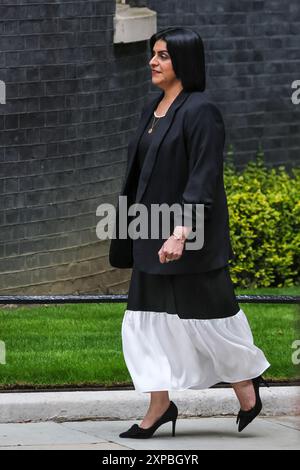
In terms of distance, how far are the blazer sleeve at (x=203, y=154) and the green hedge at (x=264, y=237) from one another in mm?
5411

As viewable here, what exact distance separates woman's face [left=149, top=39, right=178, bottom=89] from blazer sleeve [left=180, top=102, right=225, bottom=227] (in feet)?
0.78

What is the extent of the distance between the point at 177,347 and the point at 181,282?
313 millimetres

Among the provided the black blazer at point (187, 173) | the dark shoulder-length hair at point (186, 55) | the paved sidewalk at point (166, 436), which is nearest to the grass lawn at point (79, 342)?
the paved sidewalk at point (166, 436)

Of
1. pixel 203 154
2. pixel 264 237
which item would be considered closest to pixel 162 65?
pixel 203 154

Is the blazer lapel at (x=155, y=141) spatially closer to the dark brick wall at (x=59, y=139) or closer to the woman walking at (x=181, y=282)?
the woman walking at (x=181, y=282)

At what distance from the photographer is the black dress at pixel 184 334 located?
6.73m

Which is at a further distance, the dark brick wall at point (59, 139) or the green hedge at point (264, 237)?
the green hedge at point (264, 237)

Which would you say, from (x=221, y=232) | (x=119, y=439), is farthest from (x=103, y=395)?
(x=221, y=232)

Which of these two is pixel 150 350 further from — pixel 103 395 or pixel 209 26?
pixel 209 26

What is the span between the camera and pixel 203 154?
21.6 feet

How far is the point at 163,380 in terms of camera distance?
670 cm

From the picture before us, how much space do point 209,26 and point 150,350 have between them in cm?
717

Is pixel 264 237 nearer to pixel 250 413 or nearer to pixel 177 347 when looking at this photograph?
pixel 250 413

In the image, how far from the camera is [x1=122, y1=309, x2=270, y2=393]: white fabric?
6.72 metres
